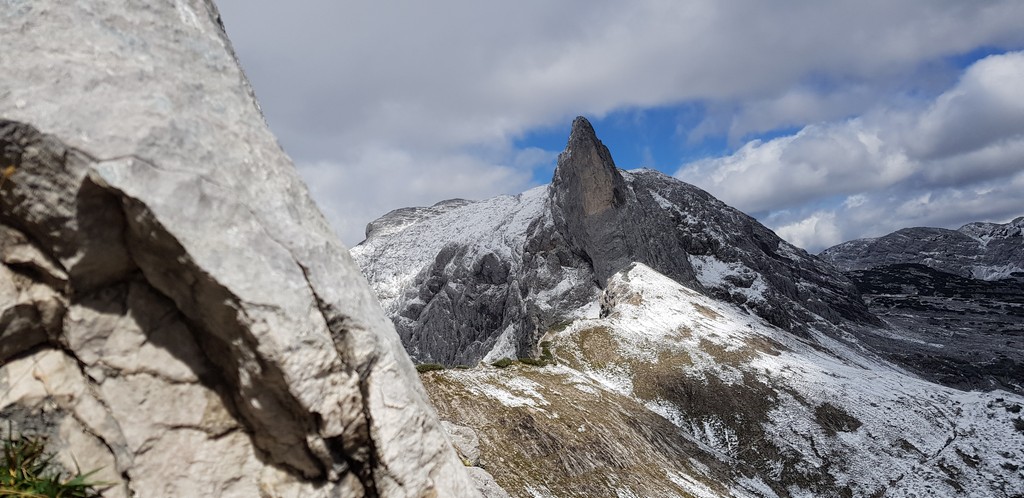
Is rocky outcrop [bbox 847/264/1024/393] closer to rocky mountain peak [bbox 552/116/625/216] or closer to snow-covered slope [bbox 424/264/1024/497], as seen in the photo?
rocky mountain peak [bbox 552/116/625/216]

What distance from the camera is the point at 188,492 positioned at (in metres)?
6.07

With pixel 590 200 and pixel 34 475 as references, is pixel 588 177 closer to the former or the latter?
pixel 590 200

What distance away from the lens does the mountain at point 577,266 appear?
307 ft

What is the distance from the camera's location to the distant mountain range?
28.1 metres

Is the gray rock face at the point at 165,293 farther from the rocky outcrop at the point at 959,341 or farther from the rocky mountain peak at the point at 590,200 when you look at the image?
the rocky outcrop at the point at 959,341

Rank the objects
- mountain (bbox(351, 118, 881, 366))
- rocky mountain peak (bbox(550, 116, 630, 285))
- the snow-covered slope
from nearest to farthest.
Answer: the snow-covered slope < mountain (bbox(351, 118, 881, 366)) < rocky mountain peak (bbox(550, 116, 630, 285))

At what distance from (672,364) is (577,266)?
4729cm

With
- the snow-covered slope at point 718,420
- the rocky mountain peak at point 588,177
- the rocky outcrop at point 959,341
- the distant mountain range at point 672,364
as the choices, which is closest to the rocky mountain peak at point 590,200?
the rocky mountain peak at point 588,177

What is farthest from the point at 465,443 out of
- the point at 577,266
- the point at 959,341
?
the point at 959,341

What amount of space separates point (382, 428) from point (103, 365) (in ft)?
11.1

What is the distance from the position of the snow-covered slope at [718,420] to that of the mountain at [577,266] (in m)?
31.9

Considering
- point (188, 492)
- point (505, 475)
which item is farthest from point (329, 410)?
point (505, 475)

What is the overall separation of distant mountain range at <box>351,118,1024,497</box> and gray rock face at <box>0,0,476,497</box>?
14.2 metres

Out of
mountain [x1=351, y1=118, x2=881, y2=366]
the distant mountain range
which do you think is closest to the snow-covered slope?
the distant mountain range
